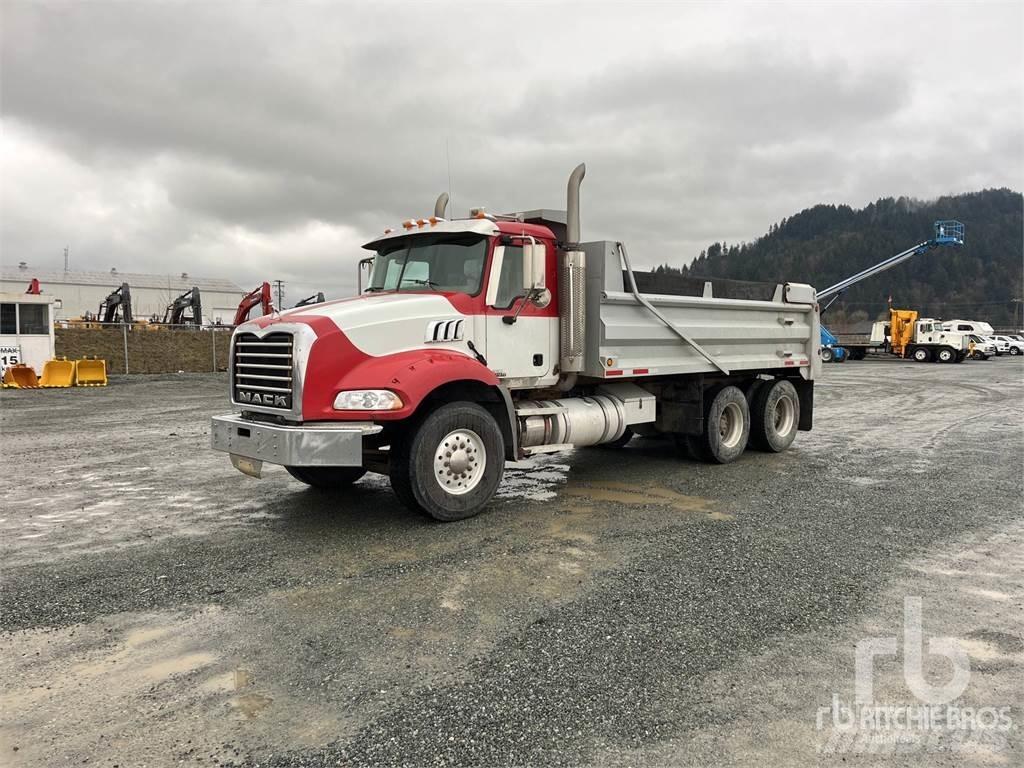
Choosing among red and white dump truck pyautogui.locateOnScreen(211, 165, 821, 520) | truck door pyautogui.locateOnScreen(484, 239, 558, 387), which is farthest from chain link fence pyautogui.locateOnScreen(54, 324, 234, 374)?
truck door pyautogui.locateOnScreen(484, 239, 558, 387)

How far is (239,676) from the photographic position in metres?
3.37

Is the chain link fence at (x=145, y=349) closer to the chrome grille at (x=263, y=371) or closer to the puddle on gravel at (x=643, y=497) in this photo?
the chrome grille at (x=263, y=371)

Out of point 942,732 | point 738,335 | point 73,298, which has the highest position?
point 73,298

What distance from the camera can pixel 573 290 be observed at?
278 inches

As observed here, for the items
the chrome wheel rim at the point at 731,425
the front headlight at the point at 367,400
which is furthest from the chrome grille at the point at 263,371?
the chrome wheel rim at the point at 731,425

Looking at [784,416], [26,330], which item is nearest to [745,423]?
[784,416]

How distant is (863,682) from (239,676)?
303 centimetres

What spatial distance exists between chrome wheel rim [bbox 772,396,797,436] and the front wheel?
18.2 ft

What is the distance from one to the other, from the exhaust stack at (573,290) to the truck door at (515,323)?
0.14 m

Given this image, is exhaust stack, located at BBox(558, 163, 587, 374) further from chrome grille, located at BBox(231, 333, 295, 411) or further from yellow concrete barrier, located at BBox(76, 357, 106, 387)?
yellow concrete barrier, located at BBox(76, 357, 106, 387)

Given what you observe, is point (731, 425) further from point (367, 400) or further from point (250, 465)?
point (250, 465)

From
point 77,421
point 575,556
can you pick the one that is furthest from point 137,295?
point 575,556

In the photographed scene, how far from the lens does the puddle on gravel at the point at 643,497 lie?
6.61m

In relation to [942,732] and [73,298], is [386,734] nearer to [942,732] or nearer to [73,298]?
[942,732]
